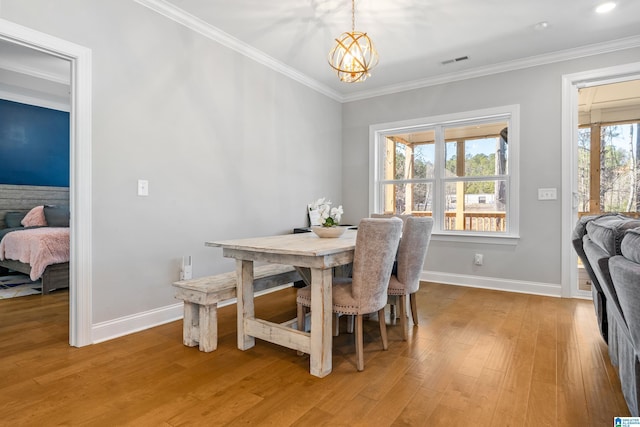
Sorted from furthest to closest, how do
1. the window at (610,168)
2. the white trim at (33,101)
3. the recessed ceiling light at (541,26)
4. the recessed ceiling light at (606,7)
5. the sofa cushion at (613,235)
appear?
the white trim at (33,101), the window at (610,168), the recessed ceiling light at (541,26), the recessed ceiling light at (606,7), the sofa cushion at (613,235)

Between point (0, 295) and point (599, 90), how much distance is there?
24.4 ft

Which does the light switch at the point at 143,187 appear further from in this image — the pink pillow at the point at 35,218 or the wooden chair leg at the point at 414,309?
the pink pillow at the point at 35,218

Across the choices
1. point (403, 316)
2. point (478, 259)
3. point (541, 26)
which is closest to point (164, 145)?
point (403, 316)

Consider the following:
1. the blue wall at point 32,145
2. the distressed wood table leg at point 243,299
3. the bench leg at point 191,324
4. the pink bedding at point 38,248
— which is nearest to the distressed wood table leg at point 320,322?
the distressed wood table leg at point 243,299

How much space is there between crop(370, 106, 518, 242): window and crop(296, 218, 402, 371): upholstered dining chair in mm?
2651

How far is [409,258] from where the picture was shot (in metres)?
2.55

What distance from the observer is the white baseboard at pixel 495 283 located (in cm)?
383

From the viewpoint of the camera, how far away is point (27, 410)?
1637 mm

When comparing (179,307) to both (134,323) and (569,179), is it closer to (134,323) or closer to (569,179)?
(134,323)

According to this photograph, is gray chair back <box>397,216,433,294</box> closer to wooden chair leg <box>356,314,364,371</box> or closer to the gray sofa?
wooden chair leg <box>356,314,364,371</box>

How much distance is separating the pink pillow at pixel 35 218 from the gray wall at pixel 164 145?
3.25 m

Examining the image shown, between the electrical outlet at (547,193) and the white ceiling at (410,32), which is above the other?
the white ceiling at (410,32)

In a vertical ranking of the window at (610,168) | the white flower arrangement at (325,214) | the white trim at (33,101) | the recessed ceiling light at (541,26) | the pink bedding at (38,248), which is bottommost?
the pink bedding at (38,248)

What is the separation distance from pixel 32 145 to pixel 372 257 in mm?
5633
